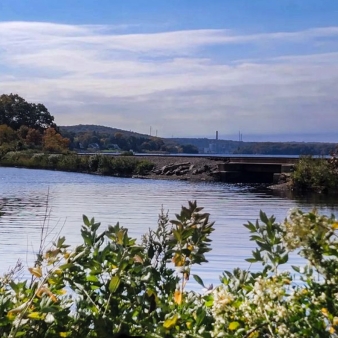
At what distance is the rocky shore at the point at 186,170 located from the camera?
3453cm

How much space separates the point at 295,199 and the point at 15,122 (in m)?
62.4

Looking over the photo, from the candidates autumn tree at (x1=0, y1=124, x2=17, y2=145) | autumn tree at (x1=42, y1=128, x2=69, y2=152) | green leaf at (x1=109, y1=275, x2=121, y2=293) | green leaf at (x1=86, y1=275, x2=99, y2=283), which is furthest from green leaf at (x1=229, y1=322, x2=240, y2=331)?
autumn tree at (x1=0, y1=124, x2=17, y2=145)

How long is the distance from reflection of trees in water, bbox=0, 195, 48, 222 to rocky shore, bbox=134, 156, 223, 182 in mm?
14643

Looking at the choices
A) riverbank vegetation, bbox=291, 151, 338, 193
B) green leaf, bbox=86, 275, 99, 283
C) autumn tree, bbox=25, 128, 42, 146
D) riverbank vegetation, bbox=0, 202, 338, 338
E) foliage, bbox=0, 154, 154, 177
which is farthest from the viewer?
autumn tree, bbox=25, 128, 42, 146

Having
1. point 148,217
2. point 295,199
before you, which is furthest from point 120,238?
point 295,199

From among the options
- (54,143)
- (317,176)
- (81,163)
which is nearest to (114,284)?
(317,176)

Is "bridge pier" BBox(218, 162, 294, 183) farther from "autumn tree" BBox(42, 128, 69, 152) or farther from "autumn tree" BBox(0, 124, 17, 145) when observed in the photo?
"autumn tree" BBox(0, 124, 17, 145)

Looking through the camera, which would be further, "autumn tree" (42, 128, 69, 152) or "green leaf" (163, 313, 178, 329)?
"autumn tree" (42, 128, 69, 152)

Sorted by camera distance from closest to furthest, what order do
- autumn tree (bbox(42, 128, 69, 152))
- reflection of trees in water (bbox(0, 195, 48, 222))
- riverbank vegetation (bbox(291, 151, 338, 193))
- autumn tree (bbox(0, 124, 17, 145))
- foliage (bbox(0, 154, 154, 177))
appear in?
reflection of trees in water (bbox(0, 195, 48, 222))
riverbank vegetation (bbox(291, 151, 338, 193))
foliage (bbox(0, 154, 154, 177))
autumn tree (bbox(42, 128, 69, 152))
autumn tree (bbox(0, 124, 17, 145))

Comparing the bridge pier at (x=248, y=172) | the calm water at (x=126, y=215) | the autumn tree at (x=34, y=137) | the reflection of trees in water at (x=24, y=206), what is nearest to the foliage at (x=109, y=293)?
the calm water at (x=126, y=215)

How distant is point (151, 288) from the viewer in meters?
2.40

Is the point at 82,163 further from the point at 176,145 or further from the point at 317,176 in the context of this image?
the point at 176,145

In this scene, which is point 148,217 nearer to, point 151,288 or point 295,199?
point 295,199

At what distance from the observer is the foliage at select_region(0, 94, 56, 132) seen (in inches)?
3100
